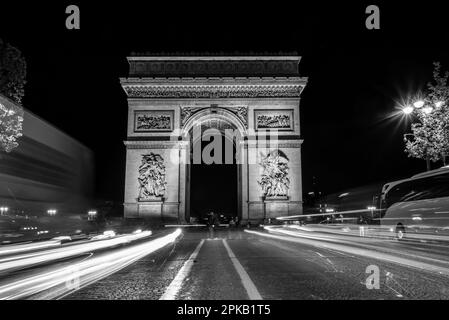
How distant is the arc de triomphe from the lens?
3262 cm

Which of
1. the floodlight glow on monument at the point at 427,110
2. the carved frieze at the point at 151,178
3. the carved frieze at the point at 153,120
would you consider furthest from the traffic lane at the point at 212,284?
the carved frieze at the point at 153,120

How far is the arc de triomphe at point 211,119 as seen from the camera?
32.6 m

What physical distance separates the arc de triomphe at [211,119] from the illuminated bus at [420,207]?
39.0 ft

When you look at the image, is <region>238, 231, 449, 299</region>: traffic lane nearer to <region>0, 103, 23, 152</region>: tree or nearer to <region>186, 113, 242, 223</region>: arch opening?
<region>0, 103, 23, 152</region>: tree

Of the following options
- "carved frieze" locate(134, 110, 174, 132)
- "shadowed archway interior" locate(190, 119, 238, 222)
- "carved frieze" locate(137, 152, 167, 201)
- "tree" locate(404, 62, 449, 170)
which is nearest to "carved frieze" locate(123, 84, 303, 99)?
"carved frieze" locate(134, 110, 174, 132)

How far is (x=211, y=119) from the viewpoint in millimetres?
34875

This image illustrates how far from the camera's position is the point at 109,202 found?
4269 cm

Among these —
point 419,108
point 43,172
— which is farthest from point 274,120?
point 43,172

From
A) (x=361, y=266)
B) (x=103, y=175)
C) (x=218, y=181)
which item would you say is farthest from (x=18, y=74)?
(x=218, y=181)

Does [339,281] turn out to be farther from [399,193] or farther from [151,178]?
[151,178]

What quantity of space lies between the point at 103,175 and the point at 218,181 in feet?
51.2

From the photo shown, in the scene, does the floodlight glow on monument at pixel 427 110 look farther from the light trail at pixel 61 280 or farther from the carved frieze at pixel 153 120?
the carved frieze at pixel 153 120
